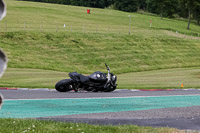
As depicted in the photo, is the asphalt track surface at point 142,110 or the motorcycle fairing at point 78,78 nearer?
the asphalt track surface at point 142,110

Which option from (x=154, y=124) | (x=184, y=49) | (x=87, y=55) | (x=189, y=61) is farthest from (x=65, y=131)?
(x=184, y=49)

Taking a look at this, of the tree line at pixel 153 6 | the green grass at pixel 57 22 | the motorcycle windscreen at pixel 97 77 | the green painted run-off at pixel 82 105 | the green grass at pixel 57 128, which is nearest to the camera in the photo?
the green grass at pixel 57 128

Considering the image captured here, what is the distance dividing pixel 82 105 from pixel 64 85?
149 inches

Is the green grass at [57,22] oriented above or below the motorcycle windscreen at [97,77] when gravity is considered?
below

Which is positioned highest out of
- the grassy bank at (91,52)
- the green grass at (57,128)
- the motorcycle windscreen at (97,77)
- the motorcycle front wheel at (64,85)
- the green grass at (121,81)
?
the green grass at (57,128)

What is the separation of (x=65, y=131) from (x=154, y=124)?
303 centimetres

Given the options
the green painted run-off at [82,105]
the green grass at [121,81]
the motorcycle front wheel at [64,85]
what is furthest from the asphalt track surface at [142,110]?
the green grass at [121,81]

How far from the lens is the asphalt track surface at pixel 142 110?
10.3 metres

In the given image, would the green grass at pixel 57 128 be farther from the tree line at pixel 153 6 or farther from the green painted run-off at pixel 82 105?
the tree line at pixel 153 6

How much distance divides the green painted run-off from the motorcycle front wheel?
2289 millimetres

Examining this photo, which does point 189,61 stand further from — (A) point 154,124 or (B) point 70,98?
(A) point 154,124

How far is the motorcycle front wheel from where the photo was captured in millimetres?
16828

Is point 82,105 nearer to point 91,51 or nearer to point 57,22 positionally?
point 91,51

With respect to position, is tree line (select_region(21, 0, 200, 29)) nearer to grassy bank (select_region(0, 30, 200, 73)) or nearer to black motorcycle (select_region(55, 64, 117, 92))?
grassy bank (select_region(0, 30, 200, 73))
